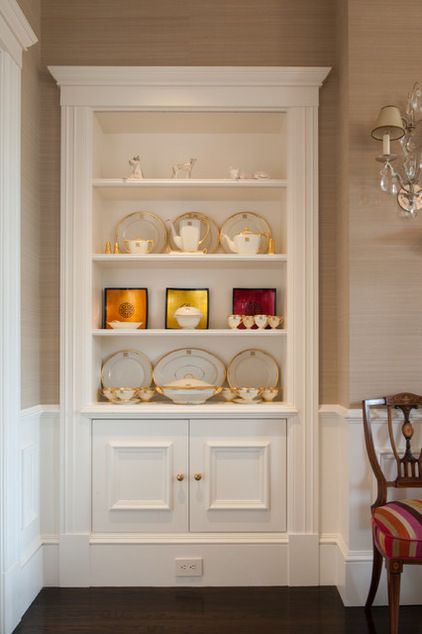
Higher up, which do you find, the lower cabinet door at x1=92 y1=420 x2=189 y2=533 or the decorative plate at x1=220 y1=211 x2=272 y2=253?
the decorative plate at x1=220 y1=211 x2=272 y2=253

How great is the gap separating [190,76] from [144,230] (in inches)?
32.5

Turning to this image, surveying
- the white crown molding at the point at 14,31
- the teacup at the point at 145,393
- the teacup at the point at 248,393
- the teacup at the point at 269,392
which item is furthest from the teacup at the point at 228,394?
the white crown molding at the point at 14,31

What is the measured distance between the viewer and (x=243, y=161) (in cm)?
310

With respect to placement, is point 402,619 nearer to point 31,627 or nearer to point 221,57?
point 31,627

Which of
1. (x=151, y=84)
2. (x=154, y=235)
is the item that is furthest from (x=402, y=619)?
(x=151, y=84)

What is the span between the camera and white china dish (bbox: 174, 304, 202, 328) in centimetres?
288

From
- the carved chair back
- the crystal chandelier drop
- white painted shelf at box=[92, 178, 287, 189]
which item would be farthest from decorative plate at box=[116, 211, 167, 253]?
the carved chair back

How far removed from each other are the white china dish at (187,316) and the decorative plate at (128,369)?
33cm

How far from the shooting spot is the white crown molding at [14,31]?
226 centimetres

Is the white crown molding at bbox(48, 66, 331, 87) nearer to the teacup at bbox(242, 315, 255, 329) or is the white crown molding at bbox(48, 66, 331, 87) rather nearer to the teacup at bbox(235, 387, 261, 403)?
the teacup at bbox(242, 315, 255, 329)

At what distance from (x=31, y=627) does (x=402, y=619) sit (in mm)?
1605

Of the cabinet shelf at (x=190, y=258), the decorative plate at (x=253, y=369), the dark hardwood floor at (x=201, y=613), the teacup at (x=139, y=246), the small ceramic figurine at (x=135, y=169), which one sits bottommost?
the dark hardwood floor at (x=201, y=613)

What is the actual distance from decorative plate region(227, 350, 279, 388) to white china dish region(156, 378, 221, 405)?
0.80 feet

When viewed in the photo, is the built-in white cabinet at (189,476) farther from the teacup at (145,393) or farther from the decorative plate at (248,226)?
the decorative plate at (248,226)
